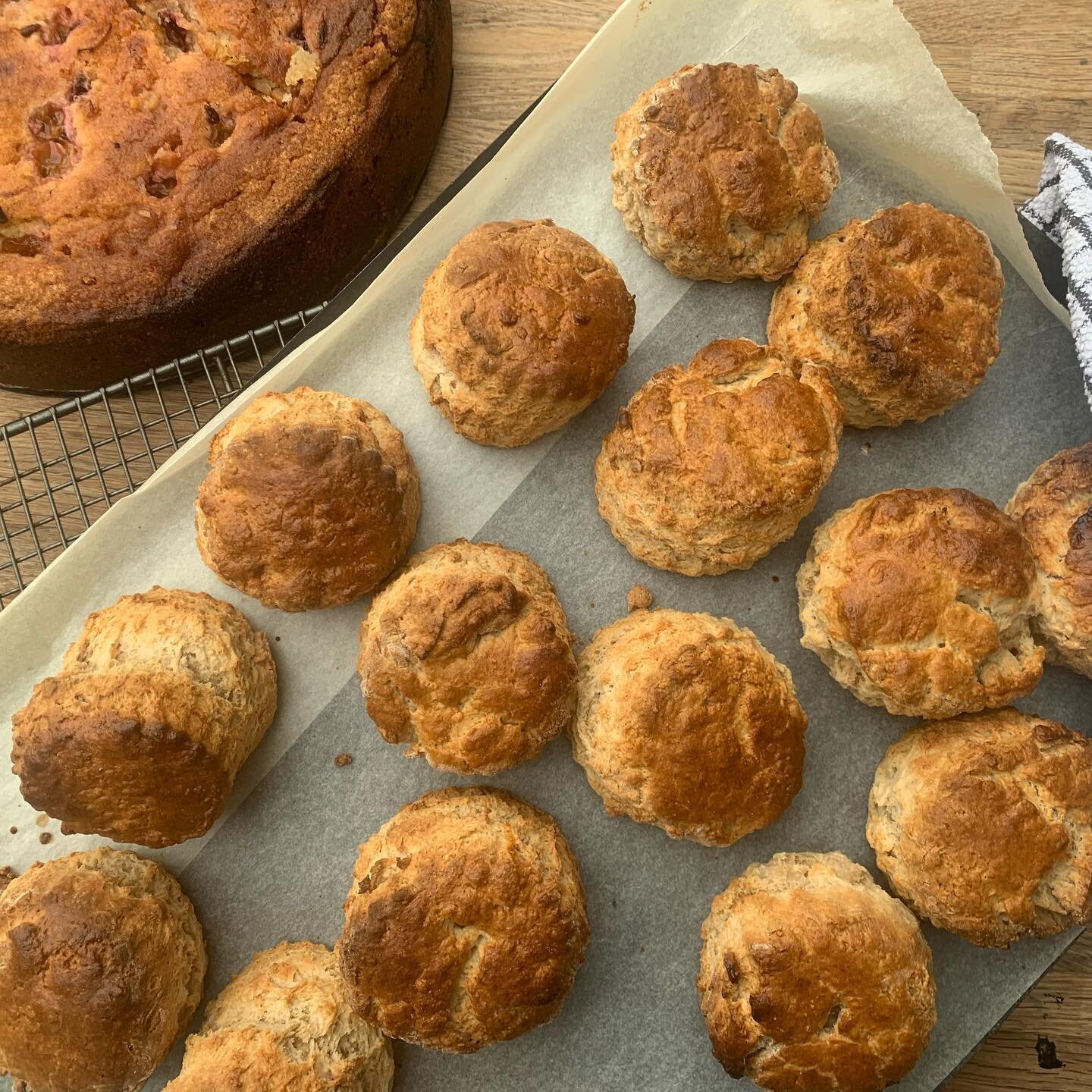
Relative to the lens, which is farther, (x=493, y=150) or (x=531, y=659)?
(x=493, y=150)

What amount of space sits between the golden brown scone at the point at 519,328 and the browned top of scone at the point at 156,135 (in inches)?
23.5

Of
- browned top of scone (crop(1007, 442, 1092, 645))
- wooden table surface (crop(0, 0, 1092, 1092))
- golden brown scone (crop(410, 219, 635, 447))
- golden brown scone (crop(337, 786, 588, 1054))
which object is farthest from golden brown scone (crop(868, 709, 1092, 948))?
wooden table surface (crop(0, 0, 1092, 1092))

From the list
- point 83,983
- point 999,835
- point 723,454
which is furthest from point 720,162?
point 83,983

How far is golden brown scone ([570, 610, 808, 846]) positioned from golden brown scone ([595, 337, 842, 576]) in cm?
33

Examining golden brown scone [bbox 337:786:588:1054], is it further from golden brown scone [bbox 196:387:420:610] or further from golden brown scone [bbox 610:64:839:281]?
golden brown scone [bbox 610:64:839:281]

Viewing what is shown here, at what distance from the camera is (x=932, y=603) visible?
283 centimetres

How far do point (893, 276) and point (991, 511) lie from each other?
2.76ft

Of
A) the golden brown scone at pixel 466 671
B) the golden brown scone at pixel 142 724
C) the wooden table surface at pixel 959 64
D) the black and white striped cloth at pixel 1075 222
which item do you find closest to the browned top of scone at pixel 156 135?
the wooden table surface at pixel 959 64

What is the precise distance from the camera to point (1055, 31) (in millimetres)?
3488

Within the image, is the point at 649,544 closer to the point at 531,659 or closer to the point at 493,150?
the point at 531,659

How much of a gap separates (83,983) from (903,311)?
329 cm

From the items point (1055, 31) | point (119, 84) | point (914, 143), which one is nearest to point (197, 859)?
point (119, 84)

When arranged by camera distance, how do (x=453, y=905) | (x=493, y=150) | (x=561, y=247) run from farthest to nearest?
(x=493, y=150), (x=561, y=247), (x=453, y=905)

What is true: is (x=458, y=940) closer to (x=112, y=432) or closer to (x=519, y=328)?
(x=519, y=328)
